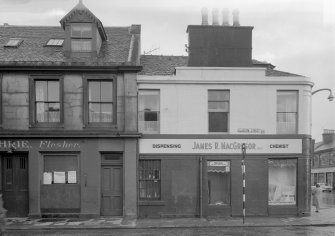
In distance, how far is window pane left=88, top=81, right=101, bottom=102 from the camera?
61.9 feet

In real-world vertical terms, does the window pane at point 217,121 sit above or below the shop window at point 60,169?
above

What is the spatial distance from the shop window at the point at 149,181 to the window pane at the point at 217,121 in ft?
9.96

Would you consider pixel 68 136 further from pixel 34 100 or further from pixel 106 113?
pixel 34 100

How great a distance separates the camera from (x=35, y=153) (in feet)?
60.7

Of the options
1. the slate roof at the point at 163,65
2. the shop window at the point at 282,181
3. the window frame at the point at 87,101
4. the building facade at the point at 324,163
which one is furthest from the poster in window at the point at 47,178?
the building facade at the point at 324,163

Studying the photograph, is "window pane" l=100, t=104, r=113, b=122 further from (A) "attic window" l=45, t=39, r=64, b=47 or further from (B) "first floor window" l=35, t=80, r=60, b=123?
(A) "attic window" l=45, t=39, r=64, b=47

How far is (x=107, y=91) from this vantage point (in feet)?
62.2

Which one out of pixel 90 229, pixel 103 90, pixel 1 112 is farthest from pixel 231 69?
pixel 1 112

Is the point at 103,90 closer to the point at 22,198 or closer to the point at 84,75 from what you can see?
the point at 84,75

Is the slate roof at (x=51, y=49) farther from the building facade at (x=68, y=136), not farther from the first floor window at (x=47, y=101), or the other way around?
the first floor window at (x=47, y=101)

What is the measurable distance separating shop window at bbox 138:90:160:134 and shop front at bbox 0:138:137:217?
1.03 meters

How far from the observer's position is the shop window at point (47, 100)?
736 inches

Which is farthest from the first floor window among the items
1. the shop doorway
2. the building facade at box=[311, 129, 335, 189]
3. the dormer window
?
the building facade at box=[311, 129, 335, 189]

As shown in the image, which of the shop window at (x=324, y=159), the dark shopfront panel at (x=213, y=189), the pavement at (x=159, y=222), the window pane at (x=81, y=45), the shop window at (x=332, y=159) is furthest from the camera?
the shop window at (x=324, y=159)
